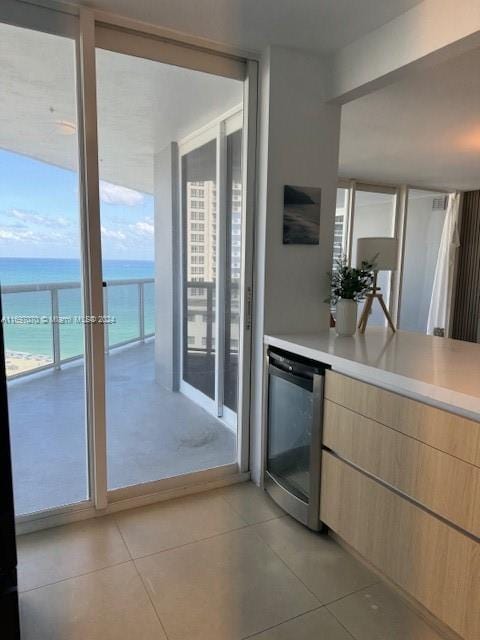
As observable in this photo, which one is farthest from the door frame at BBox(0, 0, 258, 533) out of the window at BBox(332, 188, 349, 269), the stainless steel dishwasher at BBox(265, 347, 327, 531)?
the window at BBox(332, 188, 349, 269)

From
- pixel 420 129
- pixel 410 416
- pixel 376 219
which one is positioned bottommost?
pixel 410 416

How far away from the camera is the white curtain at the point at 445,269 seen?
20.4 ft

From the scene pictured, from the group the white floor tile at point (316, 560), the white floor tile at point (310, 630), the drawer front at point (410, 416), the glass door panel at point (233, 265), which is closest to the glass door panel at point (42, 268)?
the glass door panel at point (233, 265)

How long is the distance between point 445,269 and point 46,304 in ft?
19.0

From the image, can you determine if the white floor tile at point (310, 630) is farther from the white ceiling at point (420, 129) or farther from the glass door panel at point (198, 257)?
the white ceiling at point (420, 129)

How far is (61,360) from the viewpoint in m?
2.25

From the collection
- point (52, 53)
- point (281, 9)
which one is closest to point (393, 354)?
point (281, 9)

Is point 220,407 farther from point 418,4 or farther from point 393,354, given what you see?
point 418,4

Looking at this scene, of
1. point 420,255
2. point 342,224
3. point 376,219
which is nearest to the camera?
point 342,224

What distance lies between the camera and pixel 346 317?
7.93 ft

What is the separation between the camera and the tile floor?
159 cm

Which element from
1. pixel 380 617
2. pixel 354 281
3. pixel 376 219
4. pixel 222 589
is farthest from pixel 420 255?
pixel 222 589

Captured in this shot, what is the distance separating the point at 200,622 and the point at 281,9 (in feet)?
8.61

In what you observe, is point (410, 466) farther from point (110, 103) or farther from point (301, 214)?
point (110, 103)
